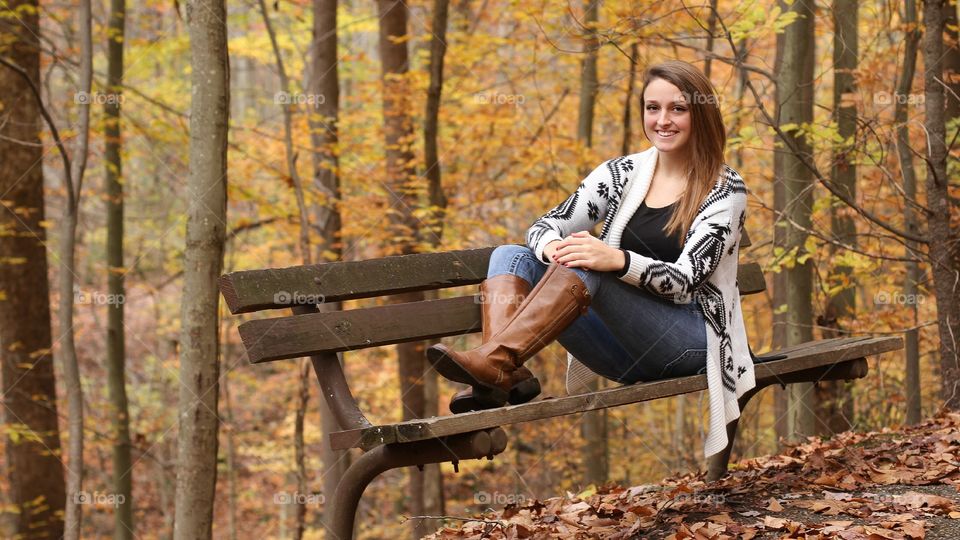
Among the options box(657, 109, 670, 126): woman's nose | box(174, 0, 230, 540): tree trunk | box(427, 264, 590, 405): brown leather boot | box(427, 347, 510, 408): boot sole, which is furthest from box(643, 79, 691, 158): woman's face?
box(174, 0, 230, 540): tree trunk

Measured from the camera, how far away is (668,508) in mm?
3768

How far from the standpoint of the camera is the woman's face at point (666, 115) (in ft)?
12.6

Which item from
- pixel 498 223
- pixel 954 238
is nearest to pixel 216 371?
pixel 954 238

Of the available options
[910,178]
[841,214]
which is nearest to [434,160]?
[841,214]

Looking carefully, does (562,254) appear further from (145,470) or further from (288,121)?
(145,470)

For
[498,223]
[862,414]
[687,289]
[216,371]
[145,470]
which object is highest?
[498,223]

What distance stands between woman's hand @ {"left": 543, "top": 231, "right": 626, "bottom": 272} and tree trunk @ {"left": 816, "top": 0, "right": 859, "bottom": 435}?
362 centimetres

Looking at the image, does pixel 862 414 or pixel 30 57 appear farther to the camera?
pixel 30 57

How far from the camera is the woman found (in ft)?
11.1

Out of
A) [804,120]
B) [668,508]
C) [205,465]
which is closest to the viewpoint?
[668,508]

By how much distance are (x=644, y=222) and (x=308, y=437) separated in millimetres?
12573

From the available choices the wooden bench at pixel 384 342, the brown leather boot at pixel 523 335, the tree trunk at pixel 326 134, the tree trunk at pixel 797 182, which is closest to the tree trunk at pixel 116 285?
the tree trunk at pixel 326 134

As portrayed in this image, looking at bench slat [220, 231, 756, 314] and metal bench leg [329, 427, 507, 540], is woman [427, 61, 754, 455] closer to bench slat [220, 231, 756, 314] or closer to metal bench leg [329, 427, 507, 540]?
metal bench leg [329, 427, 507, 540]

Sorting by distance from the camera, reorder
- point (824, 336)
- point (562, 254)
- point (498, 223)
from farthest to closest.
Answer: point (498, 223) < point (824, 336) < point (562, 254)
